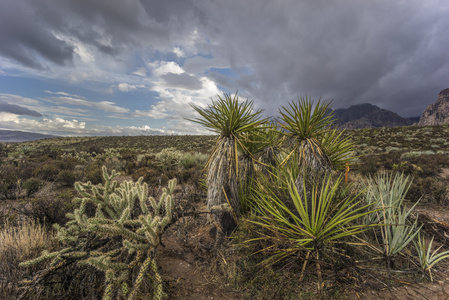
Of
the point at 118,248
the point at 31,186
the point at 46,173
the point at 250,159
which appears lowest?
the point at 31,186

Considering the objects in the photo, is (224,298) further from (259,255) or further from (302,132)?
(302,132)

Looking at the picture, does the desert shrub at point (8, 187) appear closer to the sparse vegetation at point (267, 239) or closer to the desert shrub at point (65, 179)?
the desert shrub at point (65, 179)

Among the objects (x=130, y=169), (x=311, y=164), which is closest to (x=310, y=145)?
(x=311, y=164)

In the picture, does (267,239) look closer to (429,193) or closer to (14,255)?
(14,255)

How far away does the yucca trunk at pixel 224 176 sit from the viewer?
13.9 ft

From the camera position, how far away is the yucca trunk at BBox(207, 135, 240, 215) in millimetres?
4246

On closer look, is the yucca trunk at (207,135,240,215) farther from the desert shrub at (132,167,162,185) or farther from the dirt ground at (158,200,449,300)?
the desert shrub at (132,167,162,185)

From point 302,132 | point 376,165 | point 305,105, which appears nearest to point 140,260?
point 302,132

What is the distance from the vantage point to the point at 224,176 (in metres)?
4.28

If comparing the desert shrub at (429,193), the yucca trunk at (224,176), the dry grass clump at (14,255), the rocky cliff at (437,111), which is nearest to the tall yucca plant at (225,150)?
the yucca trunk at (224,176)

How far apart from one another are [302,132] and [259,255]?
267 centimetres

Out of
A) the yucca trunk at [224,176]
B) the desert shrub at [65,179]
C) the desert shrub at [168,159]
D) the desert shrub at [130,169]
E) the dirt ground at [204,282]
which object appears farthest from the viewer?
the desert shrub at [168,159]

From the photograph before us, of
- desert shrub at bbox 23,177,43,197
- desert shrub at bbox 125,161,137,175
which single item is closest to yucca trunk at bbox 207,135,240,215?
desert shrub at bbox 23,177,43,197

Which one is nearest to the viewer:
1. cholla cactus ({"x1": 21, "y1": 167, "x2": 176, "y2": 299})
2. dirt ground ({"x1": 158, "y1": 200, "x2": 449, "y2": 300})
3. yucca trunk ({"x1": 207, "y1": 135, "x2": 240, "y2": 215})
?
cholla cactus ({"x1": 21, "y1": 167, "x2": 176, "y2": 299})
